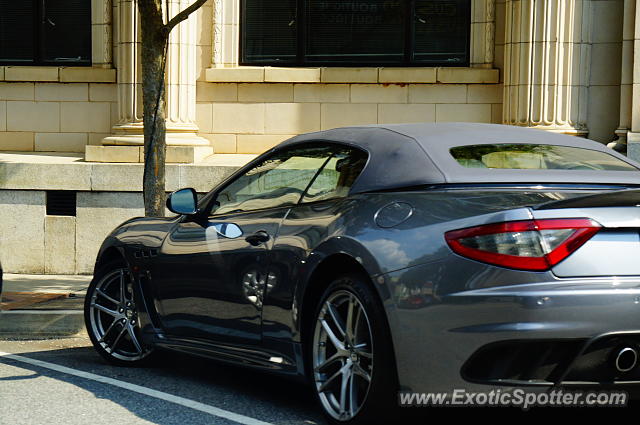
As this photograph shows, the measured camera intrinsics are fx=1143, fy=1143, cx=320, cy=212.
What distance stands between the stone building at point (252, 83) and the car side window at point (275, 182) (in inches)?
244

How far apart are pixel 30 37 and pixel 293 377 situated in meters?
9.79

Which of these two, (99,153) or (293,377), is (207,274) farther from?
(99,153)

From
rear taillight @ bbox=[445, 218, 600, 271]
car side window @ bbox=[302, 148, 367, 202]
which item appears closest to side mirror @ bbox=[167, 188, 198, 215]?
car side window @ bbox=[302, 148, 367, 202]

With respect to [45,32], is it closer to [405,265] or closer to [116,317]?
[116,317]

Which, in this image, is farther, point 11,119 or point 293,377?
point 11,119

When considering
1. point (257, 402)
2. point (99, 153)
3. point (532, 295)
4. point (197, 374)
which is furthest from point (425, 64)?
point (532, 295)

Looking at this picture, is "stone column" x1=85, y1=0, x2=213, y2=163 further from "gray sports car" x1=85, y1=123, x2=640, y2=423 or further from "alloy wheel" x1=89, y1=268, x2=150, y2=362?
"gray sports car" x1=85, y1=123, x2=640, y2=423

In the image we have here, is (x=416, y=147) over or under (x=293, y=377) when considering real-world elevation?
over

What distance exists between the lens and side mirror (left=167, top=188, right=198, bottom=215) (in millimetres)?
6676

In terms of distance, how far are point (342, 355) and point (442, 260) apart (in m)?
0.80

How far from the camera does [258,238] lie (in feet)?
19.7

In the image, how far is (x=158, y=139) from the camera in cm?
1029

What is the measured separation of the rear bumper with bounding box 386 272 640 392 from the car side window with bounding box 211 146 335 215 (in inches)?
55.4

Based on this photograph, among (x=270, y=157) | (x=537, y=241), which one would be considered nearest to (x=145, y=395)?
(x=270, y=157)
